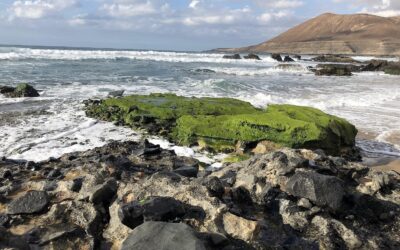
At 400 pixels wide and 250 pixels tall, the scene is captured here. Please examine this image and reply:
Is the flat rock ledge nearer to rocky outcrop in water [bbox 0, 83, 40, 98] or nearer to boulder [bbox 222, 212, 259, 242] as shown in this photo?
boulder [bbox 222, 212, 259, 242]

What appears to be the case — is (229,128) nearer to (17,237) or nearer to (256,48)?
(17,237)

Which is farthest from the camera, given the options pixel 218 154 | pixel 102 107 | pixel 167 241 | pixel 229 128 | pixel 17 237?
pixel 102 107

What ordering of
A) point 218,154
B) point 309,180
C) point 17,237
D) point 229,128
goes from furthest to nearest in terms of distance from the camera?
point 229,128 → point 218,154 → point 309,180 → point 17,237

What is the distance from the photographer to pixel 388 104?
17.7 metres

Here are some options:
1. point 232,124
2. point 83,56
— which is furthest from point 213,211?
point 83,56

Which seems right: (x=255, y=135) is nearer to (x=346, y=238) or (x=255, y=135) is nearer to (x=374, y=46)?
(x=346, y=238)

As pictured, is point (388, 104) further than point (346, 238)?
Yes

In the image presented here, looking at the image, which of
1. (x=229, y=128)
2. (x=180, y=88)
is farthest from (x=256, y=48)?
(x=229, y=128)

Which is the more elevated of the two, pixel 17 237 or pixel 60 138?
pixel 17 237

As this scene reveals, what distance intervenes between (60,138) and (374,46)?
424 ft

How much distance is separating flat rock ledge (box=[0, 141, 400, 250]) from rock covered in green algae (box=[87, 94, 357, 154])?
370cm

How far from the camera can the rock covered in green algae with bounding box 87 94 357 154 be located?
9.19 metres

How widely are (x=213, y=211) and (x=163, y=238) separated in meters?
0.87

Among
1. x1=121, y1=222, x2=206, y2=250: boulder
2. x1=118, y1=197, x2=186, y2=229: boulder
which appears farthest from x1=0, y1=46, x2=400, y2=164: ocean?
Answer: x1=121, y1=222, x2=206, y2=250: boulder
